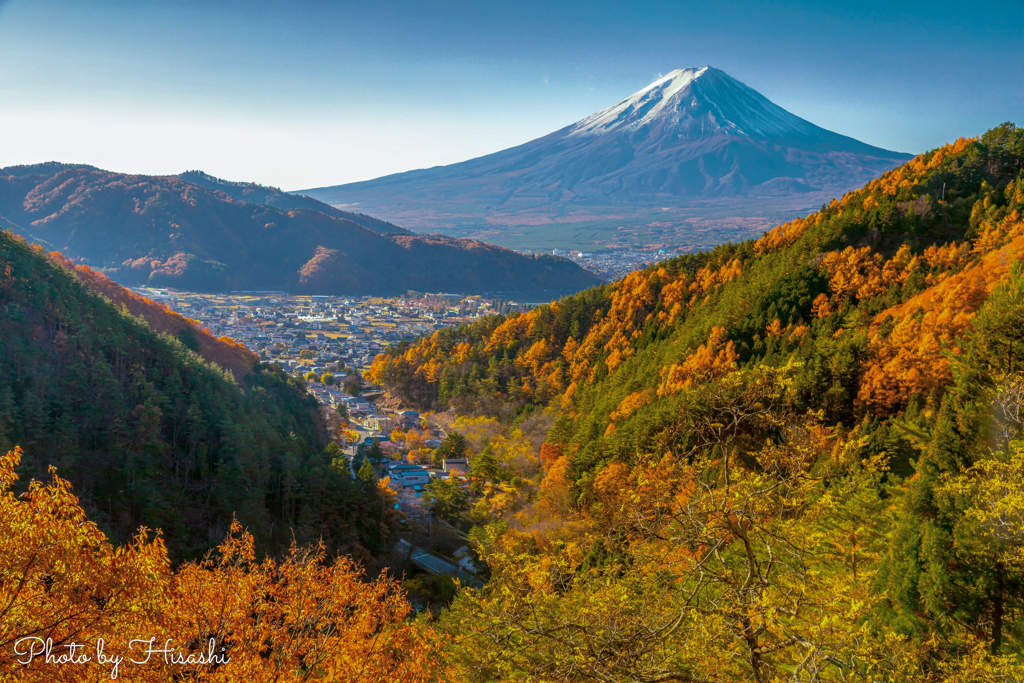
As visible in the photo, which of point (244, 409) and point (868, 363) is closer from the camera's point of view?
point (868, 363)

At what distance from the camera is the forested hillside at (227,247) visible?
148250 millimetres

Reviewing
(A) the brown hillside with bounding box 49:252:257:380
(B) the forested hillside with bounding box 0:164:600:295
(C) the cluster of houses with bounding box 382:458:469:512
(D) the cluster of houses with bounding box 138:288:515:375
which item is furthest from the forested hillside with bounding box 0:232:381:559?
(B) the forested hillside with bounding box 0:164:600:295

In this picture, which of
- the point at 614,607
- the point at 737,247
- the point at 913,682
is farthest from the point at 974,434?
the point at 737,247

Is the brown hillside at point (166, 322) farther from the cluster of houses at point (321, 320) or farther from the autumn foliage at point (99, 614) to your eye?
the autumn foliage at point (99, 614)

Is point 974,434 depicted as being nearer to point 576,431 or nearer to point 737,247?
point 576,431

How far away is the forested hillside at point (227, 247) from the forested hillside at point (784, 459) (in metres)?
104

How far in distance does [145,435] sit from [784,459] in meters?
23.4

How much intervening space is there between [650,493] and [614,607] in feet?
8.73

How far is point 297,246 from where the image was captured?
544 ft

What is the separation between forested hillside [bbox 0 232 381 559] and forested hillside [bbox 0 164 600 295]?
406 ft

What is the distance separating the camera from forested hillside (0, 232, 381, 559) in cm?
1959
